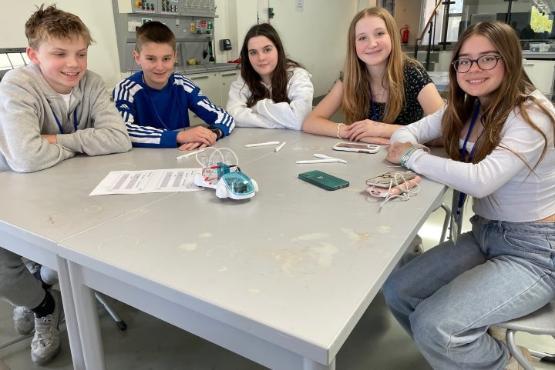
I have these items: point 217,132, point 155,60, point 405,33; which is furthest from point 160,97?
point 405,33

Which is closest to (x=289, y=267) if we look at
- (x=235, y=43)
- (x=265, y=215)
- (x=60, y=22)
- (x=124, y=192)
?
(x=265, y=215)

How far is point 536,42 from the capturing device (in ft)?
15.8

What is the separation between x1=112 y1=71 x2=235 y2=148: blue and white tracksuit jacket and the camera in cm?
181

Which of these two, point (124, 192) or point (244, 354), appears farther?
point (124, 192)

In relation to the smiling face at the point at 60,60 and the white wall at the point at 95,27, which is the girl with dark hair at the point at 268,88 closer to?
the smiling face at the point at 60,60

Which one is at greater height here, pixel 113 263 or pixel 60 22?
pixel 60 22

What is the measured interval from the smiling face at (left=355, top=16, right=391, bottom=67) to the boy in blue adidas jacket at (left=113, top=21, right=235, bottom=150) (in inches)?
25.2

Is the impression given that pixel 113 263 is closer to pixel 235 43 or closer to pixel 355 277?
pixel 355 277

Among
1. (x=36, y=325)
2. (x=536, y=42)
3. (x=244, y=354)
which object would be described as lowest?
(x=36, y=325)

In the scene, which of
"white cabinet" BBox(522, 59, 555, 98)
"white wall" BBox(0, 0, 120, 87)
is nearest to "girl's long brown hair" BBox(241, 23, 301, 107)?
"white wall" BBox(0, 0, 120, 87)

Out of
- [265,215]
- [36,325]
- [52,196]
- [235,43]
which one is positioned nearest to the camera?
[265,215]

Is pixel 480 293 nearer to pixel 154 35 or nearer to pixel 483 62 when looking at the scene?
pixel 483 62

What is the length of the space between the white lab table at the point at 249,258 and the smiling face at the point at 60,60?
0.40m

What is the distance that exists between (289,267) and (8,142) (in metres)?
1.04
